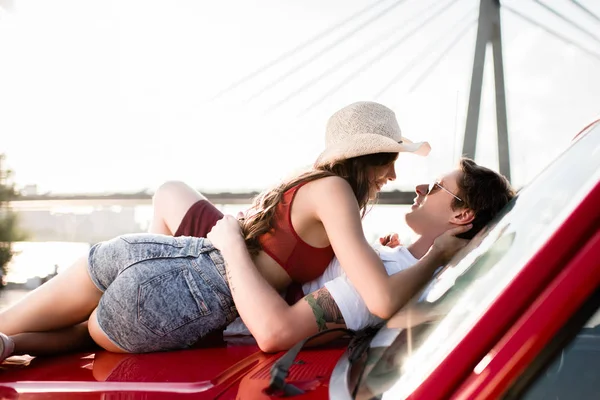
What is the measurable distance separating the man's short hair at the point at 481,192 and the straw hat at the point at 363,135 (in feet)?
0.42

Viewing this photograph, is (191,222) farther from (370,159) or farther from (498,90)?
(498,90)

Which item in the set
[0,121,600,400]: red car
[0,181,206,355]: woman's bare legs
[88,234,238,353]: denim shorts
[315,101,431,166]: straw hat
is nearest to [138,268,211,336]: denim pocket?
[88,234,238,353]: denim shorts

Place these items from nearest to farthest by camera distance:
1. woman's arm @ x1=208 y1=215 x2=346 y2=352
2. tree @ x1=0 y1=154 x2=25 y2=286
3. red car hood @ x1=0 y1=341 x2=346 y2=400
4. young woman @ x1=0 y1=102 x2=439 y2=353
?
red car hood @ x1=0 y1=341 x2=346 y2=400
woman's arm @ x1=208 y1=215 x2=346 y2=352
young woman @ x1=0 y1=102 x2=439 y2=353
tree @ x1=0 y1=154 x2=25 y2=286

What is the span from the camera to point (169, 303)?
1.27 m

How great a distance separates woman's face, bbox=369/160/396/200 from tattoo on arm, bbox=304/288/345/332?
15.5 inches

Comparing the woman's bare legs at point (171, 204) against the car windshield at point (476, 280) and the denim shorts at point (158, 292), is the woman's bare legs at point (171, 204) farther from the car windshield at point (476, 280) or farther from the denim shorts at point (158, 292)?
the car windshield at point (476, 280)

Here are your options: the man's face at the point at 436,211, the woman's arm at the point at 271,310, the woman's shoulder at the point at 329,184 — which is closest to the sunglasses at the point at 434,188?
the man's face at the point at 436,211

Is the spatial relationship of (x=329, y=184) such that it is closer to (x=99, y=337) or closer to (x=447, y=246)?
(x=447, y=246)

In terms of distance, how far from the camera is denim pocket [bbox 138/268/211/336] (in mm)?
1238

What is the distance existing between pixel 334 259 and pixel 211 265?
1.03 ft

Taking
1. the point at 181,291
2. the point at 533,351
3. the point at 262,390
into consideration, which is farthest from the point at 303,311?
the point at 533,351

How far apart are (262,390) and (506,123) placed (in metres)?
6.69

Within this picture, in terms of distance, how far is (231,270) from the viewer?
1.25m

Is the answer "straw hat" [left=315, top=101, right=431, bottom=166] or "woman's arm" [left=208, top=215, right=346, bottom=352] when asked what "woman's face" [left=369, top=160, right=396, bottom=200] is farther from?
"woman's arm" [left=208, top=215, right=346, bottom=352]
